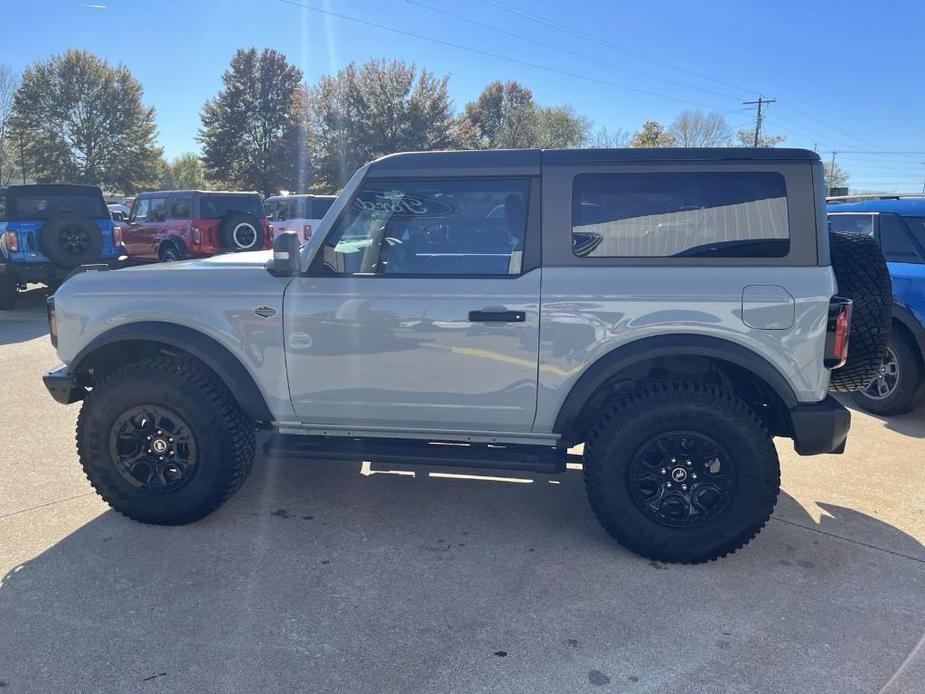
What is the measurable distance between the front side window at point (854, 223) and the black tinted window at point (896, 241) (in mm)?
94

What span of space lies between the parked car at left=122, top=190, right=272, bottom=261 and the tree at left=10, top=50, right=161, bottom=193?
31842 mm

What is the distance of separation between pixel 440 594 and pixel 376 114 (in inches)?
1316

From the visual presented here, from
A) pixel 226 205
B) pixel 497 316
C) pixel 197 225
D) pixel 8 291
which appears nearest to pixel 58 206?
pixel 8 291

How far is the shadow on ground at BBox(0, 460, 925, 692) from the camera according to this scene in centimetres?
244

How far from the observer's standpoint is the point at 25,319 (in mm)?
9805

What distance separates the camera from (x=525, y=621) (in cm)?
Result: 276


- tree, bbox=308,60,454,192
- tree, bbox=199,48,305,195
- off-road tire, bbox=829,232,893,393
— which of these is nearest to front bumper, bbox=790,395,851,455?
off-road tire, bbox=829,232,893,393

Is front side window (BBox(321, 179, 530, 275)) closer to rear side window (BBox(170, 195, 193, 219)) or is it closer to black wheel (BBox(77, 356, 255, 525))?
black wheel (BBox(77, 356, 255, 525))

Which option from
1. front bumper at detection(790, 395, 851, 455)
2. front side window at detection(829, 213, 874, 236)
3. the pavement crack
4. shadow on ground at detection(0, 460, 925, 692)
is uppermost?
front side window at detection(829, 213, 874, 236)

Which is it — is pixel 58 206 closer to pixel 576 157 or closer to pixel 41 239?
pixel 41 239

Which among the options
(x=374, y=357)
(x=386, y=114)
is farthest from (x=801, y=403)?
(x=386, y=114)

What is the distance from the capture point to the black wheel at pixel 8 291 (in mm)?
10164

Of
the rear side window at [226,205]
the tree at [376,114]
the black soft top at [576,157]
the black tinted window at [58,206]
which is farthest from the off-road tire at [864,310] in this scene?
the tree at [376,114]

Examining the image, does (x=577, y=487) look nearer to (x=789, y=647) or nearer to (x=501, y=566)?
(x=501, y=566)
